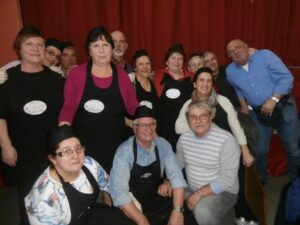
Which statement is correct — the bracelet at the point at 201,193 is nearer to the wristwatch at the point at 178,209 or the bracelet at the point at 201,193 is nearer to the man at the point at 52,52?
the wristwatch at the point at 178,209

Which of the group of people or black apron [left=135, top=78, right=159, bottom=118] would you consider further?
black apron [left=135, top=78, right=159, bottom=118]

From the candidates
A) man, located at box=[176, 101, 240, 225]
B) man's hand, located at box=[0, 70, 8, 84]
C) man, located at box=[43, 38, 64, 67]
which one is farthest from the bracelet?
man, located at box=[43, 38, 64, 67]

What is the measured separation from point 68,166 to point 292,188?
133 cm

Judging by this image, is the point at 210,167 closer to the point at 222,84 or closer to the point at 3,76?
the point at 222,84

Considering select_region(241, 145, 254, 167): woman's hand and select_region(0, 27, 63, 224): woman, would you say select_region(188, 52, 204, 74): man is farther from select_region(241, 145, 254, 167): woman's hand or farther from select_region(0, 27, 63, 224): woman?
select_region(0, 27, 63, 224): woman

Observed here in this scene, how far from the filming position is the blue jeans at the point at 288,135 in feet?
8.96

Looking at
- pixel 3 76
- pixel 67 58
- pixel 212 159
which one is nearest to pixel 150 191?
pixel 212 159

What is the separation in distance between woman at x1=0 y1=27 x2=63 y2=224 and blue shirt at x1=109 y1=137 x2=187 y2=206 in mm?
461

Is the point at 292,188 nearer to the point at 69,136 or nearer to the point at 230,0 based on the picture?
the point at 69,136

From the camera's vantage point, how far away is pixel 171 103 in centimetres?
257

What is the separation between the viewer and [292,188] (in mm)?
1893

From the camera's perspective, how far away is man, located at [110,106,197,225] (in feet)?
6.25

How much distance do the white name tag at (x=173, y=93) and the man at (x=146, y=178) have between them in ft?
1.88

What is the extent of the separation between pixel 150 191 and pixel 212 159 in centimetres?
47
